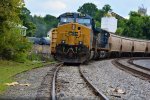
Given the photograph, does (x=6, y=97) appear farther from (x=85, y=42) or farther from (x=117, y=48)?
(x=117, y=48)

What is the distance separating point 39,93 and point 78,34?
1675 centimetres

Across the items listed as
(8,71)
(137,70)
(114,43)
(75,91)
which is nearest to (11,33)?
(8,71)

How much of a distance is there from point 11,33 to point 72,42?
6.04 m

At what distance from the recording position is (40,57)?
163 feet

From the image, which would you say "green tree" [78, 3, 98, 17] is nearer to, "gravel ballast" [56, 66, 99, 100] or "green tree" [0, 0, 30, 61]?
"green tree" [0, 0, 30, 61]

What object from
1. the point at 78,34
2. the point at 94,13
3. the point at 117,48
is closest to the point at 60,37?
the point at 78,34

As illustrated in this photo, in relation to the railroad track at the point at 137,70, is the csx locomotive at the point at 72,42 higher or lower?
higher

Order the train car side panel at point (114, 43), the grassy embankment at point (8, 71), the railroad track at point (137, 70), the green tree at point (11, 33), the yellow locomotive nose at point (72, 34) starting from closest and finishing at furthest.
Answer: the grassy embankment at point (8, 71)
the railroad track at point (137, 70)
the green tree at point (11, 33)
the yellow locomotive nose at point (72, 34)
the train car side panel at point (114, 43)

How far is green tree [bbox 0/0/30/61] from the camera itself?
2980 cm

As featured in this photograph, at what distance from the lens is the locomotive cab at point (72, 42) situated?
30953 mm

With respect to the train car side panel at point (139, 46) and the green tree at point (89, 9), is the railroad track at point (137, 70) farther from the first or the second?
the green tree at point (89, 9)

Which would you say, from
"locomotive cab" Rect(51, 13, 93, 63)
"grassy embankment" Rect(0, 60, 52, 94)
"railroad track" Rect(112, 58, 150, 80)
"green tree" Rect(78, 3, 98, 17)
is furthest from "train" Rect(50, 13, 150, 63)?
"green tree" Rect(78, 3, 98, 17)

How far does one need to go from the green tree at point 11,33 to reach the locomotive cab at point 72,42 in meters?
3.31

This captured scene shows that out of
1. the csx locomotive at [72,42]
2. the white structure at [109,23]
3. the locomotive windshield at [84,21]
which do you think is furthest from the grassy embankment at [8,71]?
the white structure at [109,23]
